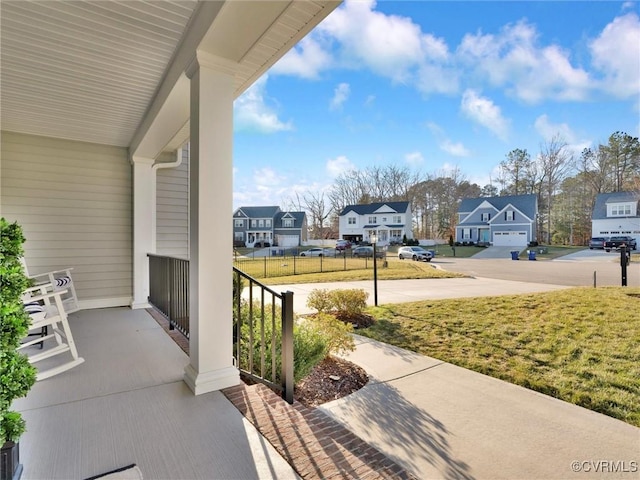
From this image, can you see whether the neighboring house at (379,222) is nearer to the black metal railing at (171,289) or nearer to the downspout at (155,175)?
the downspout at (155,175)

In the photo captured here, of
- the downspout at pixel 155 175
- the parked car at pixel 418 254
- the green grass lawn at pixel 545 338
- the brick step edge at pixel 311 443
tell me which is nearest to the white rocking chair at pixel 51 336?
the brick step edge at pixel 311 443

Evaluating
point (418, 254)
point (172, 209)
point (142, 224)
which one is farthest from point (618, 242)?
point (142, 224)

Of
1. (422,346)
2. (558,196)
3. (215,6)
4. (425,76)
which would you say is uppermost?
(425,76)

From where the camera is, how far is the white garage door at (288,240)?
105 ft

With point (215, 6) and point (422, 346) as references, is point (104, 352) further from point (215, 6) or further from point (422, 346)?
point (422, 346)

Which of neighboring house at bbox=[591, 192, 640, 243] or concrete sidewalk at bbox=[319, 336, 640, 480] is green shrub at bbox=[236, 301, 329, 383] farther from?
neighboring house at bbox=[591, 192, 640, 243]

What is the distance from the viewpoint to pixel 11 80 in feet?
8.97

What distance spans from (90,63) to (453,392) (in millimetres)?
4293

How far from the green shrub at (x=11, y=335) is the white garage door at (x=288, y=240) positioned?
3067cm

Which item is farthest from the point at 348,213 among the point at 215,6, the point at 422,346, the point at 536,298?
the point at 215,6

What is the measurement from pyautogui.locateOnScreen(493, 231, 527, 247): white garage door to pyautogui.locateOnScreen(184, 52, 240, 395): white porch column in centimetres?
3012

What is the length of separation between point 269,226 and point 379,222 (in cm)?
1167

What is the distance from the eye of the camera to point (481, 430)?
229 cm

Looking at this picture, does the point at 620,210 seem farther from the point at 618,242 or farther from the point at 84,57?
the point at 84,57
